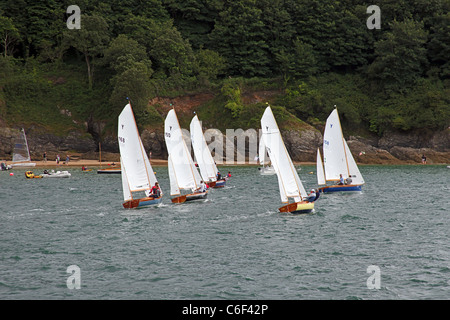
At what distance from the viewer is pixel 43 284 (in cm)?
2927

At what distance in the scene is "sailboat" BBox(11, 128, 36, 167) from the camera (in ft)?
332

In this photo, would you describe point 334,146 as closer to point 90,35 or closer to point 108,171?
point 108,171

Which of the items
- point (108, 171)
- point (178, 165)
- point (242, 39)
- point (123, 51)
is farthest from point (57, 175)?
point (242, 39)

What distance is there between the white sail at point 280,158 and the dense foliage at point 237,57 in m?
63.8

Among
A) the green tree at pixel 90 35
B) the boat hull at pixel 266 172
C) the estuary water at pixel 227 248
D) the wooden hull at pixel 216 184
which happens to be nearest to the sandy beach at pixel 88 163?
the boat hull at pixel 266 172

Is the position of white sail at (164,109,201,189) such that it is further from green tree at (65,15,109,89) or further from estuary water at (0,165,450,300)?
green tree at (65,15,109,89)

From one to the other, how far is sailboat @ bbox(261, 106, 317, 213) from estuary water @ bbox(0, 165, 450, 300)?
1248 millimetres

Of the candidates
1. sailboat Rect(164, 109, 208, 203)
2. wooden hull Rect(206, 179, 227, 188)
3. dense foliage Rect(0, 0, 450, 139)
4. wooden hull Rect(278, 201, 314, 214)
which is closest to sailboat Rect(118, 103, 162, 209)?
sailboat Rect(164, 109, 208, 203)

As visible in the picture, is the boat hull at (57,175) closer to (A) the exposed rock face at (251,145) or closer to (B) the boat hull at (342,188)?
(A) the exposed rock face at (251,145)

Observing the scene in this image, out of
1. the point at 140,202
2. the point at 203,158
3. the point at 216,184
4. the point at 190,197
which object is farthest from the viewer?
the point at 216,184

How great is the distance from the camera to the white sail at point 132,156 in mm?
Result: 50156

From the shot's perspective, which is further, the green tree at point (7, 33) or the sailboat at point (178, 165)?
the green tree at point (7, 33)

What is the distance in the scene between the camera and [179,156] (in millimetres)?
56188

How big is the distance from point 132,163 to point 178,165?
6.09m
